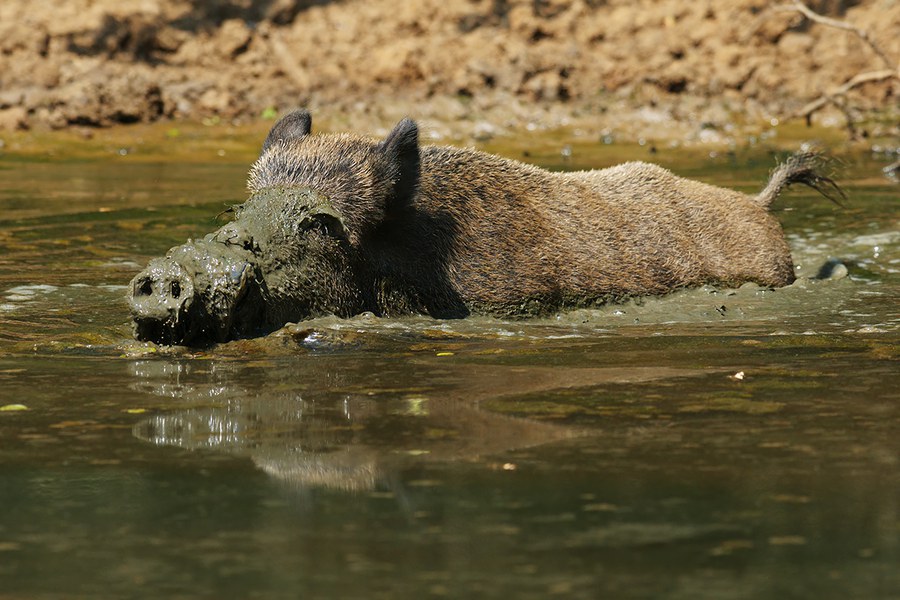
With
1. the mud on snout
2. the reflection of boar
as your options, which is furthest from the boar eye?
the mud on snout

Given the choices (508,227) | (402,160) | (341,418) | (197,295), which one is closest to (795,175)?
(508,227)

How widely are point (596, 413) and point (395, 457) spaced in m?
0.98

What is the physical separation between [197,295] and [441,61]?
13.2 m

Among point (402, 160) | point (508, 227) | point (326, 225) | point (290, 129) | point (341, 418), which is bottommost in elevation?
point (341, 418)

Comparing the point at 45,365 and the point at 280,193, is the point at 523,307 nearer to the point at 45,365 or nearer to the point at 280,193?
the point at 280,193

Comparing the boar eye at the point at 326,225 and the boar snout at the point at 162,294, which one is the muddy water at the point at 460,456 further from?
the boar eye at the point at 326,225

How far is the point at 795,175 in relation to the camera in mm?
10336

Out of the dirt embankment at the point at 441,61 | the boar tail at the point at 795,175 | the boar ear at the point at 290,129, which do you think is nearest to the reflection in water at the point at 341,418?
the boar ear at the point at 290,129

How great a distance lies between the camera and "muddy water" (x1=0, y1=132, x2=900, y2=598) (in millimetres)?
3576

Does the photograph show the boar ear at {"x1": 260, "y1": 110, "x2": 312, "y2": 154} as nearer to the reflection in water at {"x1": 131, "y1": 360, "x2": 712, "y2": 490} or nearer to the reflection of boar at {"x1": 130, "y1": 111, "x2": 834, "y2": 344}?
the reflection of boar at {"x1": 130, "y1": 111, "x2": 834, "y2": 344}

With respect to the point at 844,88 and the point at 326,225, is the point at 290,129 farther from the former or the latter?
the point at 844,88

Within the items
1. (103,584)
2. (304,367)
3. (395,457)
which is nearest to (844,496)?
(395,457)

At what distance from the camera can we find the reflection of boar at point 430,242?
22.6 ft

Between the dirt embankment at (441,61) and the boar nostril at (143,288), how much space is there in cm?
1157
